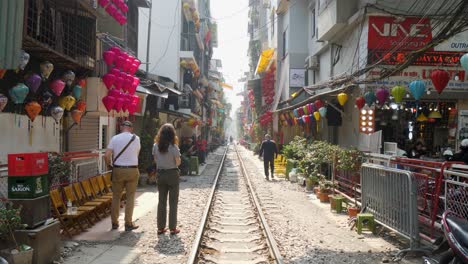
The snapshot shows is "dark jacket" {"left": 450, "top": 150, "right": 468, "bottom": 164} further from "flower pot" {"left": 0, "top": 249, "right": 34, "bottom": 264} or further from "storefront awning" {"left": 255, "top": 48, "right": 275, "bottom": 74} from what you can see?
"storefront awning" {"left": 255, "top": 48, "right": 275, "bottom": 74}

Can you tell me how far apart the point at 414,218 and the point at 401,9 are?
31.0 feet

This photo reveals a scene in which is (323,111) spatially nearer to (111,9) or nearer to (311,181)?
(311,181)

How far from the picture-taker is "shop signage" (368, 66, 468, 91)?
1355 cm

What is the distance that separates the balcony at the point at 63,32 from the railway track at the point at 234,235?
4446 millimetres

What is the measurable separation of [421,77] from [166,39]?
21514mm

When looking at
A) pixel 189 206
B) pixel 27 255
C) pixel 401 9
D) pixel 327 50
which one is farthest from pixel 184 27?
pixel 27 255

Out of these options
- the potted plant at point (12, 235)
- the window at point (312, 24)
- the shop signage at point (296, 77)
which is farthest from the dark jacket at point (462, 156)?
the shop signage at point (296, 77)

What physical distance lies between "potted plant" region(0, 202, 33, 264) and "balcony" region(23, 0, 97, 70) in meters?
3.08

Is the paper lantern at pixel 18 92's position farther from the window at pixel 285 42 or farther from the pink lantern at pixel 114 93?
the window at pixel 285 42

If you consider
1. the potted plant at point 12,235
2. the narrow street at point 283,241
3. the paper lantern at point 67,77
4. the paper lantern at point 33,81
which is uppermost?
the paper lantern at point 67,77

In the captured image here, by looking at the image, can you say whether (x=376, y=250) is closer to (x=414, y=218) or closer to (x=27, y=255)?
(x=414, y=218)

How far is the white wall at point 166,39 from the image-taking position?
3167 centimetres

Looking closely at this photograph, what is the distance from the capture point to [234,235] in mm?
8891

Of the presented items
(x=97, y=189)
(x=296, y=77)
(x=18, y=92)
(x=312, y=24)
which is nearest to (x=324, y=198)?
(x=97, y=189)
